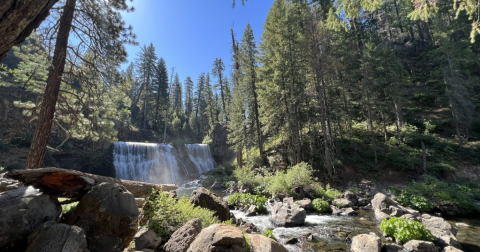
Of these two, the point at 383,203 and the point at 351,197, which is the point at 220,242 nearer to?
the point at 383,203

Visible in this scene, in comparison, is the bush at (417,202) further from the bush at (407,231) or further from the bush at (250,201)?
the bush at (250,201)

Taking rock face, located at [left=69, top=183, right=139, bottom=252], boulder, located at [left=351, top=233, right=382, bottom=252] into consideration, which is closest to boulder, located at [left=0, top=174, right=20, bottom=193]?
rock face, located at [left=69, top=183, right=139, bottom=252]

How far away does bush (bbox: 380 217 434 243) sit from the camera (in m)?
5.94

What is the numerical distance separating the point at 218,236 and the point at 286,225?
581cm

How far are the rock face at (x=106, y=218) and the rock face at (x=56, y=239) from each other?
1.60ft

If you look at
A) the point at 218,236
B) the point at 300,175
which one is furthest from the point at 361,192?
the point at 218,236

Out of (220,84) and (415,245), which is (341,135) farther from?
(220,84)

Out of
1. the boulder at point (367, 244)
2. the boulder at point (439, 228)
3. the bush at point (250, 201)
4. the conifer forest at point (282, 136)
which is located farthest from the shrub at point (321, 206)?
the boulder at point (367, 244)

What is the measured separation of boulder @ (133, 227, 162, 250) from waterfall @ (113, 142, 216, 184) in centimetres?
2306

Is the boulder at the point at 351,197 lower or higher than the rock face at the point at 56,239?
lower

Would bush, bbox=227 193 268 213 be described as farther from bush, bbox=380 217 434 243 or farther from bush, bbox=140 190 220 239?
bush, bbox=140 190 220 239

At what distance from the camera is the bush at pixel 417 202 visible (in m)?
9.86

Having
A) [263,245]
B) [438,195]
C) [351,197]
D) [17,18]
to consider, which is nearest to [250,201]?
[351,197]

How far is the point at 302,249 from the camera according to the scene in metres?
6.15
